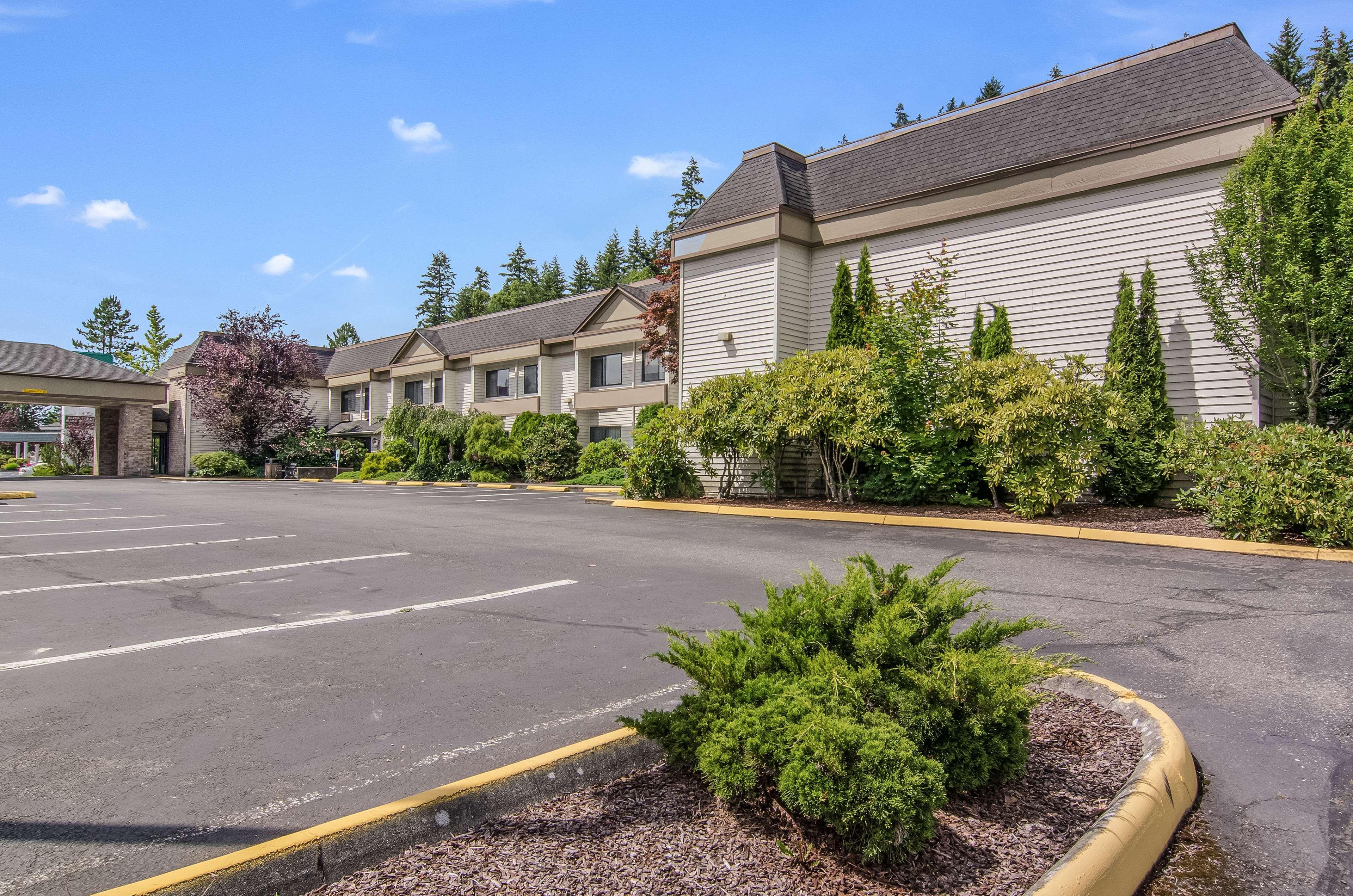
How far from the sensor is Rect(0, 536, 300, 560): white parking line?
9.34 m

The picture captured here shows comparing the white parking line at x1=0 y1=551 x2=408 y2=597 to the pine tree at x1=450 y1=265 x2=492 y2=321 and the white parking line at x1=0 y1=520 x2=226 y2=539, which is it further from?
the pine tree at x1=450 y1=265 x2=492 y2=321

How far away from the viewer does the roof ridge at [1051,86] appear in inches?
562

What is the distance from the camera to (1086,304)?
14531 millimetres

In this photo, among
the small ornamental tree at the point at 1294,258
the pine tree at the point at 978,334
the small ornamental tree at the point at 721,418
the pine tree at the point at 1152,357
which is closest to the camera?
the small ornamental tree at the point at 1294,258

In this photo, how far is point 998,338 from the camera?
15125mm

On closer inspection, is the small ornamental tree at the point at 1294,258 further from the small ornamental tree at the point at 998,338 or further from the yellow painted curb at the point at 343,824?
the yellow painted curb at the point at 343,824

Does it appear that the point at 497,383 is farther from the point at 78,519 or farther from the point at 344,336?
the point at 344,336

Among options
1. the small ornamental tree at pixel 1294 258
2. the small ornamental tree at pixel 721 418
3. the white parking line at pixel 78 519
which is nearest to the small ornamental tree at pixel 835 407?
the small ornamental tree at pixel 721 418

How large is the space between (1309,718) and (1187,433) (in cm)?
920

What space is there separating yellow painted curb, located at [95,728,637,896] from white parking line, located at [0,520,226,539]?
38.2 ft

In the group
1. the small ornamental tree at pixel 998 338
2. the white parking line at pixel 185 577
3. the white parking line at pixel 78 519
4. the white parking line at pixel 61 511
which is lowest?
the white parking line at pixel 185 577

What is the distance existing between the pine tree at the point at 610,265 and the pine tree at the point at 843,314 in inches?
2301

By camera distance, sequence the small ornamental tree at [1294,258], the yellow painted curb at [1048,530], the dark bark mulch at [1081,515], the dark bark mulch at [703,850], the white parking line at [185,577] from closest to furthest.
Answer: the dark bark mulch at [703,850] < the white parking line at [185,577] < the yellow painted curb at [1048,530] < the dark bark mulch at [1081,515] < the small ornamental tree at [1294,258]

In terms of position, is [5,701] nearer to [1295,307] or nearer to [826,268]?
[1295,307]
